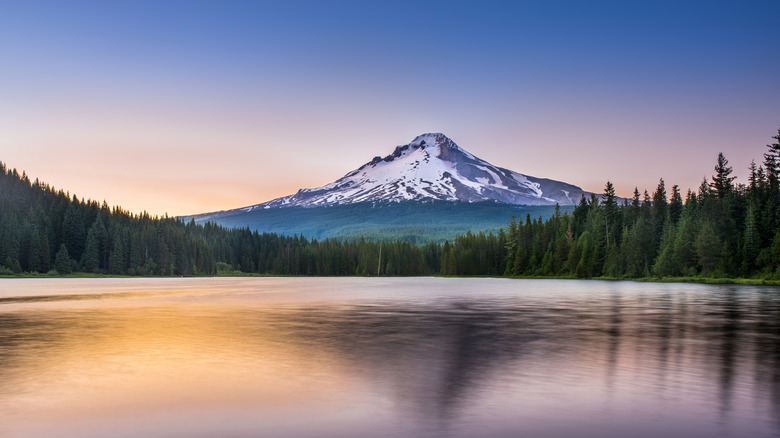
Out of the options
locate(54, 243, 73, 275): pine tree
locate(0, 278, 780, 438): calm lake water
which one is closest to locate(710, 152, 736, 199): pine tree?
locate(0, 278, 780, 438): calm lake water

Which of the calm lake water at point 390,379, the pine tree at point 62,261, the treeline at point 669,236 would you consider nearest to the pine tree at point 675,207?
the treeline at point 669,236

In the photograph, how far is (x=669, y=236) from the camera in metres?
116

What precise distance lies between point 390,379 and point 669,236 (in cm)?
11295

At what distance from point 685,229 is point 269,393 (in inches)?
4380

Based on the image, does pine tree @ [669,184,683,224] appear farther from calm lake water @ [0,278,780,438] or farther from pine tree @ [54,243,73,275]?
pine tree @ [54,243,73,275]

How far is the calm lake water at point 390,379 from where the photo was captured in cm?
1198

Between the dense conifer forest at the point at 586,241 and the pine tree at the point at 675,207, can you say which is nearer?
the dense conifer forest at the point at 586,241

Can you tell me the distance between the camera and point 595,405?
13664mm

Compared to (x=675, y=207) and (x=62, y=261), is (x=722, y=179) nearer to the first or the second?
(x=675, y=207)

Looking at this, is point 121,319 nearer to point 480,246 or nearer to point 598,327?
point 598,327

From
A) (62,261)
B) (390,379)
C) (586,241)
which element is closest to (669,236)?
(586,241)

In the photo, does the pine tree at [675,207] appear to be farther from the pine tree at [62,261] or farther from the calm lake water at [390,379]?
the pine tree at [62,261]

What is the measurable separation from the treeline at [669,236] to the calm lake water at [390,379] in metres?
79.3

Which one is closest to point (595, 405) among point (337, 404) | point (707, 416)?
point (707, 416)
